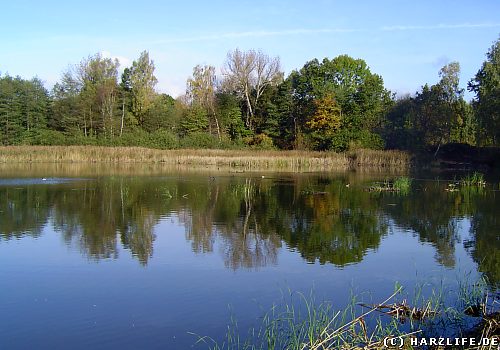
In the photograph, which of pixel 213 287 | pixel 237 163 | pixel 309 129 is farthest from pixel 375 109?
pixel 213 287

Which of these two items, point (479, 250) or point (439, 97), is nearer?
point (479, 250)

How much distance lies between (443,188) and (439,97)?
2025cm

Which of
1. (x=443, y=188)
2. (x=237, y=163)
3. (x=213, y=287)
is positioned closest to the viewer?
(x=213, y=287)

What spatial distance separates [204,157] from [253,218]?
22.9 meters

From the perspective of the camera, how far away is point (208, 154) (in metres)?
36.2

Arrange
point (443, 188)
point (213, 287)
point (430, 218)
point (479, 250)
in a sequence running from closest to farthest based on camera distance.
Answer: point (213, 287), point (479, 250), point (430, 218), point (443, 188)

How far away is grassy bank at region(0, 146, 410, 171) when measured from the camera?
35.4 meters

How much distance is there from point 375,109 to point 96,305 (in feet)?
142

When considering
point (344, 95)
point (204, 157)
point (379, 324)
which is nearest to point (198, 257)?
point (379, 324)

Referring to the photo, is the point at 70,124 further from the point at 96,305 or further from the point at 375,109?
the point at 96,305

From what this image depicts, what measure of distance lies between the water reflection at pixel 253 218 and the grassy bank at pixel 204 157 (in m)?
14.1

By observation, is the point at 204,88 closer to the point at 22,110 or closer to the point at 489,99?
the point at 22,110

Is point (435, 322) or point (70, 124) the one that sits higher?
point (70, 124)

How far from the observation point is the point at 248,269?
820cm
